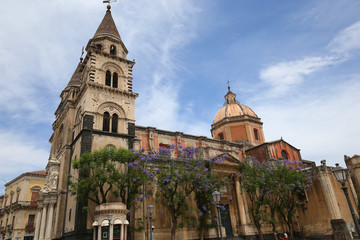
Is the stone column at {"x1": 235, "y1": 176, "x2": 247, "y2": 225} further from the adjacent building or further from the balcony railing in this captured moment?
the balcony railing

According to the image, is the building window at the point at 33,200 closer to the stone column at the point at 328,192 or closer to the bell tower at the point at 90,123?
the bell tower at the point at 90,123

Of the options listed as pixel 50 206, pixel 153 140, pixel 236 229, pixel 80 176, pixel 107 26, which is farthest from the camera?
pixel 107 26

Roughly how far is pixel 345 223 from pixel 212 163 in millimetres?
14957

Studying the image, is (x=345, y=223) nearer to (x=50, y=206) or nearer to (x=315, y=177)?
(x=315, y=177)

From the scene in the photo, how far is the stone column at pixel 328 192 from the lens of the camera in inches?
1080

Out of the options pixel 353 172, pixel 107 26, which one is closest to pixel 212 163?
pixel 107 26

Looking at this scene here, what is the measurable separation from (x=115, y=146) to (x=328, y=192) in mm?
22553

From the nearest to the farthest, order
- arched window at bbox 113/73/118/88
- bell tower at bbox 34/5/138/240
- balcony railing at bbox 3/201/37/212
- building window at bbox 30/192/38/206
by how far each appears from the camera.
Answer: bell tower at bbox 34/5/138/240 → arched window at bbox 113/73/118/88 → balcony railing at bbox 3/201/37/212 → building window at bbox 30/192/38/206

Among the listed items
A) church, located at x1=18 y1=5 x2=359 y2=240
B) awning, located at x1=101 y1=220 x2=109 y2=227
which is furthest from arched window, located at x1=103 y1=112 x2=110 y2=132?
awning, located at x1=101 y1=220 x2=109 y2=227

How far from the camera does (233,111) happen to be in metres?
39.9

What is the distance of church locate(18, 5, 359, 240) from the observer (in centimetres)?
2208

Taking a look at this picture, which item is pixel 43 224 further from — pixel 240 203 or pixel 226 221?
pixel 240 203

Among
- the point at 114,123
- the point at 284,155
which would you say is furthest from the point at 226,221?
the point at 114,123

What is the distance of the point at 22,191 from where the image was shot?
37500 millimetres
